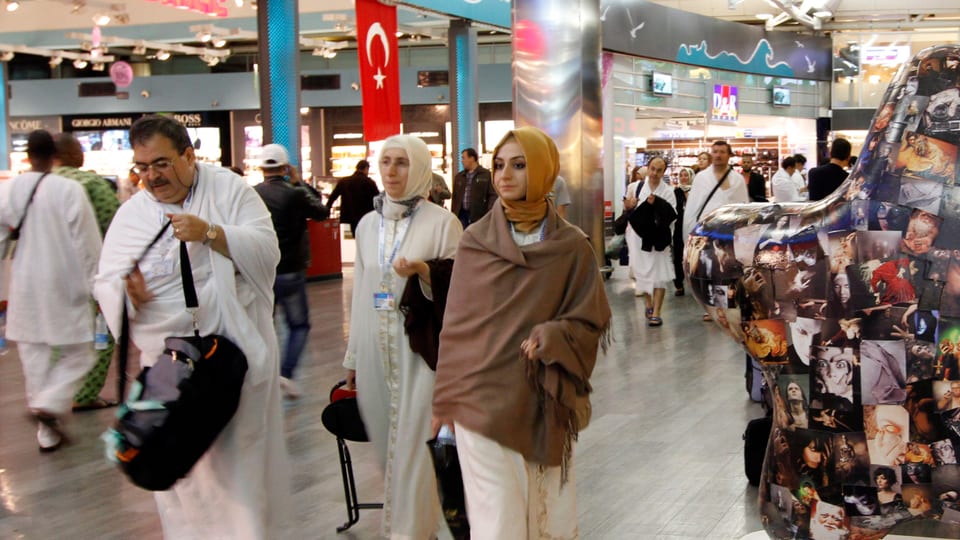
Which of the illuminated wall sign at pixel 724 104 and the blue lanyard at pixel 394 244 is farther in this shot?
the illuminated wall sign at pixel 724 104

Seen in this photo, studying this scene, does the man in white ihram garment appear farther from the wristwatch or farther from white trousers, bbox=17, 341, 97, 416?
white trousers, bbox=17, 341, 97, 416

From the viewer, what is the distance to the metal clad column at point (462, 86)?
51.9 feet

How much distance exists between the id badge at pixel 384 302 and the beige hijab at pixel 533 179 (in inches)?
38.0

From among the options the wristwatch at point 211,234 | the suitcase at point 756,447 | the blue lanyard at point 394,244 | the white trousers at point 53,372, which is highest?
the wristwatch at point 211,234

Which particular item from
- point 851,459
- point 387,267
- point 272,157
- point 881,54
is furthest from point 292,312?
point 881,54

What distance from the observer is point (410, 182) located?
4023mm

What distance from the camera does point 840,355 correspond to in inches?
118

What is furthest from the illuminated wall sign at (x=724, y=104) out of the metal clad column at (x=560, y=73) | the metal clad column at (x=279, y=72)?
the metal clad column at (x=279, y=72)

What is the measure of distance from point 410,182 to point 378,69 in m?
7.57

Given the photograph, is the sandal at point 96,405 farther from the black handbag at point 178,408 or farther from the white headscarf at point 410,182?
the black handbag at point 178,408

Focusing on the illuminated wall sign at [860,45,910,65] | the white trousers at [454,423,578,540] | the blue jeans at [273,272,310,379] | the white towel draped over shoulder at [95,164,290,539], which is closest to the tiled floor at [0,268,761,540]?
the blue jeans at [273,272,310,379]

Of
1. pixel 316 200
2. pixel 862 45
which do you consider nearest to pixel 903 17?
pixel 862 45

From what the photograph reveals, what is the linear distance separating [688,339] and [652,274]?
1.33 meters

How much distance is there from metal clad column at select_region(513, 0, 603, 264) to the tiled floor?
4492 millimetres
